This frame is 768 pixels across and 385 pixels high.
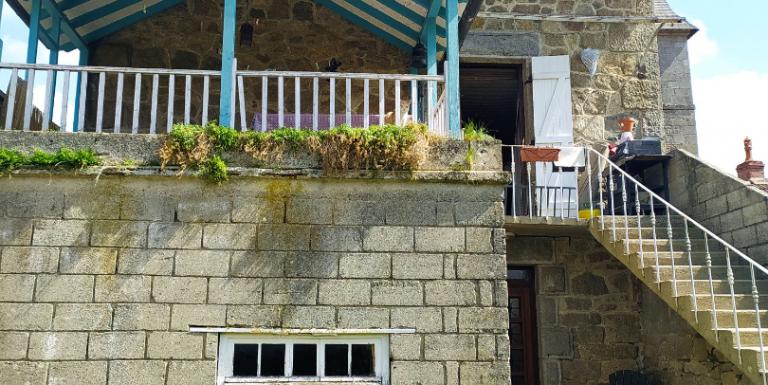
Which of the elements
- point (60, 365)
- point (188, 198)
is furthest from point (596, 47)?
point (60, 365)

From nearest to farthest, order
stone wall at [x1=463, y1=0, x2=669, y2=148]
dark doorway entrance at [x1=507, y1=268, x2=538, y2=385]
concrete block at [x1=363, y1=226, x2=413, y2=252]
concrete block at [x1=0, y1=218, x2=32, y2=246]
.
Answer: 1. concrete block at [x1=0, y1=218, x2=32, y2=246]
2. concrete block at [x1=363, y1=226, x2=413, y2=252]
3. dark doorway entrance at [x1=507, y1=268, x2=538, y2=385]
4. stone wall at [x1=463, y1=0, x2=669, y2=148]

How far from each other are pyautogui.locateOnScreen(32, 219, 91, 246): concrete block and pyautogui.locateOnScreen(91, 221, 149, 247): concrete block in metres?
0.07

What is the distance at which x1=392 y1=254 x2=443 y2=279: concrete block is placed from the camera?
5.21 meters

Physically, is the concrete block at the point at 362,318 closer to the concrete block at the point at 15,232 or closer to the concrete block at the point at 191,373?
the concrete block at the point at 191,373

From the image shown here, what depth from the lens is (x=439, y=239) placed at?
5289mm

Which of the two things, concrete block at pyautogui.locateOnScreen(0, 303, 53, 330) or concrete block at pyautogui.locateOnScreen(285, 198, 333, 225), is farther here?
concrete block at pyautogui.locateOnScreen(285, 198, 333, 225)

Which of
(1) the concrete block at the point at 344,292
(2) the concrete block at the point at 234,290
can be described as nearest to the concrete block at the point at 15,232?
(2) the concrete block at the point at 234,290

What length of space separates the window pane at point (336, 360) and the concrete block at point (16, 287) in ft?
7.04

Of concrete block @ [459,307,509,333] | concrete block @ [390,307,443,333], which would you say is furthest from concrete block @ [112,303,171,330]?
concrete block @ [459,307,509,333]

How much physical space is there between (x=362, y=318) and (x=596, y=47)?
6.31 m

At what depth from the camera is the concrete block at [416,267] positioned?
17.1ft

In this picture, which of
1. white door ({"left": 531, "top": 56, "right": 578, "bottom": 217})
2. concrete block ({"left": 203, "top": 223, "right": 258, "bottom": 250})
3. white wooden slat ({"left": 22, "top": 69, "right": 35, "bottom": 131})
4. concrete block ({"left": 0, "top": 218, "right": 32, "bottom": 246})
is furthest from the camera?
white door ({"left": 531, "top": 56, "right": 578, "bottom": 217})

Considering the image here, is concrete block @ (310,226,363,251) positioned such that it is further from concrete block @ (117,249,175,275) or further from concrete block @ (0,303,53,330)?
concrete block @ (0,303,53,330)

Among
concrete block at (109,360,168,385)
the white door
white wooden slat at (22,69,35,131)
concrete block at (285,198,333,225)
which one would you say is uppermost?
the white door
